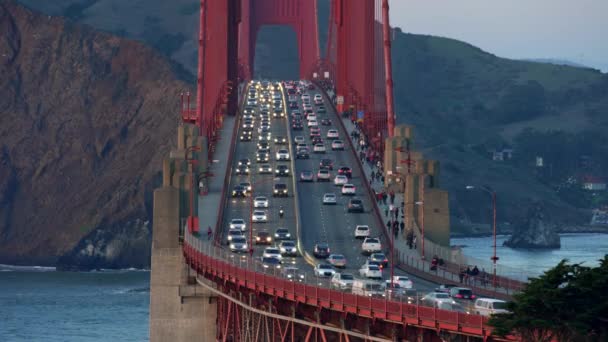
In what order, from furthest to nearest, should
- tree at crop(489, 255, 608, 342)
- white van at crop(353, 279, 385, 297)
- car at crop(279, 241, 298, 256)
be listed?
1. car at crop(279, 241, 298, 256)
2. white van at crop(353, 279, 385, 297)
3. tree at crop(489, 255, 608, 342)

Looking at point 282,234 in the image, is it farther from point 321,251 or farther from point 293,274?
point 293,274

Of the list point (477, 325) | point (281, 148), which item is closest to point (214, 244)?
point (477, 325)

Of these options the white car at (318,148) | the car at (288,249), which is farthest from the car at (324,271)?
the white car at (318,148)

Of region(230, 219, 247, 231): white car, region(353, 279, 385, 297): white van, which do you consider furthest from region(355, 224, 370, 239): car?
region(353, 279, 385, 297): white van

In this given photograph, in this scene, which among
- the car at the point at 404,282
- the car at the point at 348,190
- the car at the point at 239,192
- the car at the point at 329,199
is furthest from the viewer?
the car at the point at 348,190

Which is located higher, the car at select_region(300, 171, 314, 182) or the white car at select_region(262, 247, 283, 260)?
the car at select_region(300, 171, 314, 182)

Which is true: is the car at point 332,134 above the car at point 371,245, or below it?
above

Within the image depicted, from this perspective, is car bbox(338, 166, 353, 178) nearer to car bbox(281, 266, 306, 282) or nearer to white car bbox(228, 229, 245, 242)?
white car bbox(228, 229, 245, 242)

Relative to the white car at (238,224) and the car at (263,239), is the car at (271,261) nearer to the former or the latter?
the car at (263,239)
